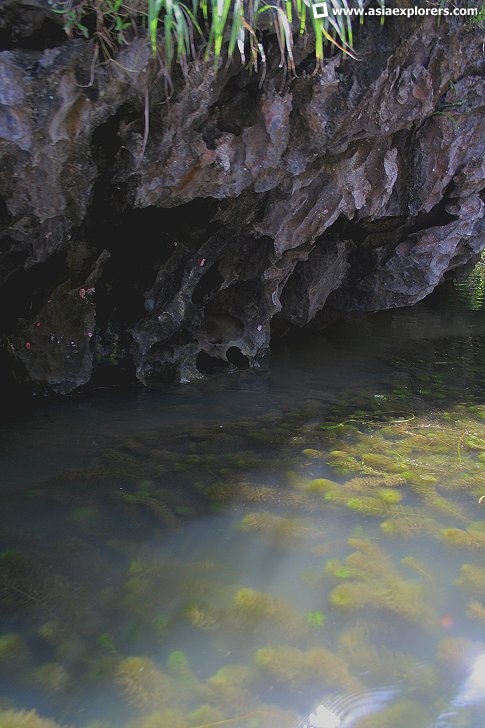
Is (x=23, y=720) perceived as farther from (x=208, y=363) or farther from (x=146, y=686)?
(x=208, y=363)

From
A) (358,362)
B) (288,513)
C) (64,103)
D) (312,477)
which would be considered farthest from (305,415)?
(64,103)

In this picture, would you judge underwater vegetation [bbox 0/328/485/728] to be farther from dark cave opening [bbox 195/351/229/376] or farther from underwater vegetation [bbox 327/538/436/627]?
dark cave opening [bbox 195/351/229/376]

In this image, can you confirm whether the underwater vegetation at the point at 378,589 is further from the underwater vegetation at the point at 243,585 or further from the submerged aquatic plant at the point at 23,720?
the submerged aquatic plant at the point at 23,720

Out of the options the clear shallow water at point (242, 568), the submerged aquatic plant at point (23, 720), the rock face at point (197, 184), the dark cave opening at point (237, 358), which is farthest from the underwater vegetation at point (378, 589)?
the dark cave opening at point (237, 358)

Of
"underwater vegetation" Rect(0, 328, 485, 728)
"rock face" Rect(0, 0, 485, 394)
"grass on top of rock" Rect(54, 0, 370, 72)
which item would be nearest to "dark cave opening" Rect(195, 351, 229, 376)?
"rock face" Rect(0, 0, 485, 394)

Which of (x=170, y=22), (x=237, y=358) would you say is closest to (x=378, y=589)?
(x=170, y=22)

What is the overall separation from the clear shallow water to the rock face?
1411mm

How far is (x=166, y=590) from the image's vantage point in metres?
2.61

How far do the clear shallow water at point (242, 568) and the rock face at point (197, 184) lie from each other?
1.41 meters

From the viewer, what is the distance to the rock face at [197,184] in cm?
373

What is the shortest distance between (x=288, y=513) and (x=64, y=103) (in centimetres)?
309

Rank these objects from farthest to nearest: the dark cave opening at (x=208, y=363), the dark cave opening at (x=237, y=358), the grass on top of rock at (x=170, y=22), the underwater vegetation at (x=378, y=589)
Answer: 1. the dark cave opening at (x=237, y=358)
2. the dark cave opening at (x=208, y=363)
3. the grass on top of rock at (x=170, y=22)
4. the underwater vegetation at (x=378, y=589)

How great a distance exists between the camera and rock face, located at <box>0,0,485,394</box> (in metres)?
3.73

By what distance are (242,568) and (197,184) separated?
11.4ft
